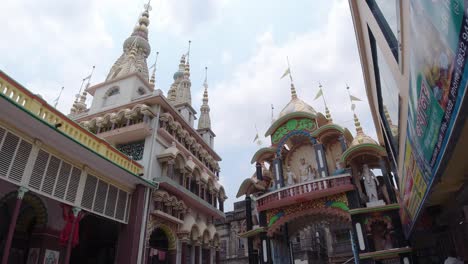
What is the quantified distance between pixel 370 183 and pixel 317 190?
2447mm

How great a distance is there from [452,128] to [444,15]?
1.04m

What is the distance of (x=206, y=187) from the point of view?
21.2 meters

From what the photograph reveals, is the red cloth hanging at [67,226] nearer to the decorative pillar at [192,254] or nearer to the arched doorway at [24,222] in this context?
the arched doorway at [24,222]

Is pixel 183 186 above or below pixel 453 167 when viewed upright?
above

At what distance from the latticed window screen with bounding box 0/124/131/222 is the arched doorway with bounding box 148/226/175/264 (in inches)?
104

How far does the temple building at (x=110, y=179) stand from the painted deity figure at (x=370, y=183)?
9.61m

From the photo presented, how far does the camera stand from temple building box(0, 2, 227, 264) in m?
10.2

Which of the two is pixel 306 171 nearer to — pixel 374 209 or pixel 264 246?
pixel 264 246

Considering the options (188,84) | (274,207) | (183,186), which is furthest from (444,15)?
(188,84)

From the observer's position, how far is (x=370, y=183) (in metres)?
14.1

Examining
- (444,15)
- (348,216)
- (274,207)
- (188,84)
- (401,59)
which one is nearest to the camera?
(444,15)

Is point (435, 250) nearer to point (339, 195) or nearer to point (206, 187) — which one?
point (339, 195)

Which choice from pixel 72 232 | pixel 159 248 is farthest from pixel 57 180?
pixel 159 248

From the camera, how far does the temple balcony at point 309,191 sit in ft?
46.5
